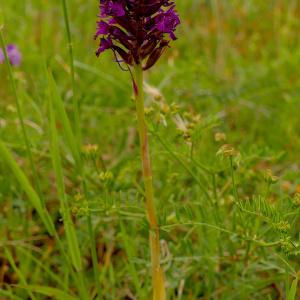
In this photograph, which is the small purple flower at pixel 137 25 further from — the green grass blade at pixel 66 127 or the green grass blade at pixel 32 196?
the green grass blade at pixel 32 196

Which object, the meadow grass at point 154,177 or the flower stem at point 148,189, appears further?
the meadow grass at point 154,177

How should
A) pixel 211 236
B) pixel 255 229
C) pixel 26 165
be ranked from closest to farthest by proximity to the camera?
pixel 255 229 < pixel 211 236 < pixel 26 165

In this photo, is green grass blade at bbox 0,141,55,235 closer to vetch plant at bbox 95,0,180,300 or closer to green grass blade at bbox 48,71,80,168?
green grass blade at bbox 48,71,80,168

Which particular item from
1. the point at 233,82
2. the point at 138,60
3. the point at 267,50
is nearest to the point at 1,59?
the point at 233,82

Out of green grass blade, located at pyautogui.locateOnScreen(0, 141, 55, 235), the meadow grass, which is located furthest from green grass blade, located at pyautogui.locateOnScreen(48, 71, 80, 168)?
green grass blade, located at pyautogui.locateOnScreen(0, 141, 55, 235)

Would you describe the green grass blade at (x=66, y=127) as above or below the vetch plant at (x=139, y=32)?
below

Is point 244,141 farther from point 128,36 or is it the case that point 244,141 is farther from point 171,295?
point 128,36

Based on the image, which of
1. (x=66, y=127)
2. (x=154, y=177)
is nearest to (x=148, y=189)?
(x=66, y=127)

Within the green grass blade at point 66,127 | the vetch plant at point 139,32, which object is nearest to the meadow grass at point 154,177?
the green grass blade at point 66,127
